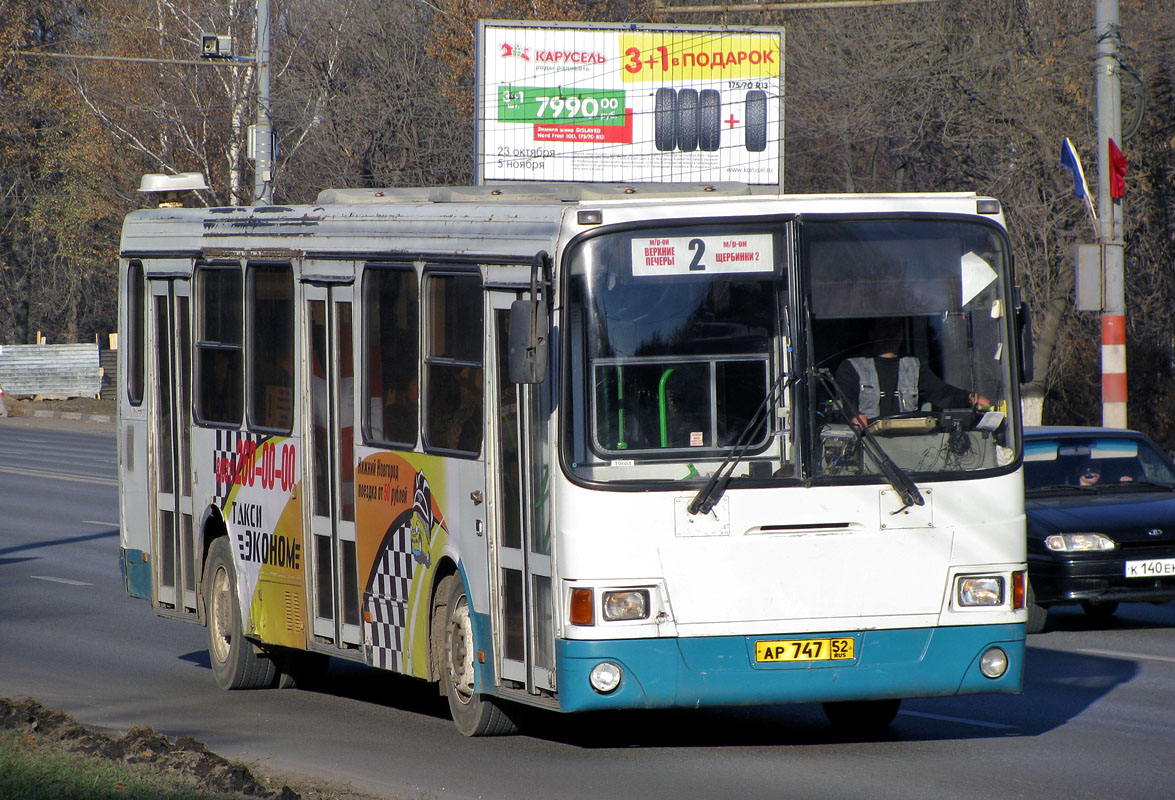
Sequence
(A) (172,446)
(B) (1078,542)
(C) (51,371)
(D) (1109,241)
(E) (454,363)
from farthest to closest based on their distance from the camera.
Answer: (C) (51,371), (D) (1109,241), (B) (1078,542), (A) (172,446), (E) (454,363)

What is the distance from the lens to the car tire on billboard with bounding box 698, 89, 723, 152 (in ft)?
120

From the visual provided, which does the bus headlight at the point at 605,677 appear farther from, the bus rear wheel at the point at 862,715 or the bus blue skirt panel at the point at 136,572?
the bus blue skirt panel at the point at 136,572

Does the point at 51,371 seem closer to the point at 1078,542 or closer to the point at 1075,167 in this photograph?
the point at 1075,167

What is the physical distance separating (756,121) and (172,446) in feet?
82.8

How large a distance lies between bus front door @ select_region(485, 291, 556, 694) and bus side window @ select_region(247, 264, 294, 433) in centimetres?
218

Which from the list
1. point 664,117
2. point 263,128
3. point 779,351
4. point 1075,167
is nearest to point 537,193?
point 779,351

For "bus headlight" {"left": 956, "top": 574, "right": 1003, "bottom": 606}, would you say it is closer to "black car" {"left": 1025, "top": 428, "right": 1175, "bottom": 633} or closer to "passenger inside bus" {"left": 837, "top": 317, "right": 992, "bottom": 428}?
"passenger inside bus" {"left": 837, "top": 317, "right": 992, "bottom": 428}

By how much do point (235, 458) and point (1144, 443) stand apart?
703 cm

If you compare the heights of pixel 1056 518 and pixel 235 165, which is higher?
pixel 235 165

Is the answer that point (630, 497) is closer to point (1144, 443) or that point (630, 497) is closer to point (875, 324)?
point (875, 324)

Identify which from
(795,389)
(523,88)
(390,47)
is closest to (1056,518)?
(795,389)

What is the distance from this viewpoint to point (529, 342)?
24.8 feet

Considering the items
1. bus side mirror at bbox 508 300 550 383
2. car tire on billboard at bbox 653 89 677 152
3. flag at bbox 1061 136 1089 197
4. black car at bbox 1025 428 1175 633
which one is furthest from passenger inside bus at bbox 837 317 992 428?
car tire on billboard at bbox 653 89 677 152

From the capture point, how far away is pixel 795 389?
7758mm
